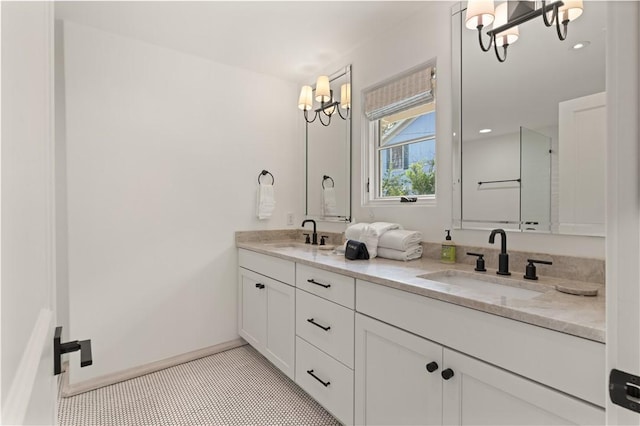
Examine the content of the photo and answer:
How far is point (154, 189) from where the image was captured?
8.01ft

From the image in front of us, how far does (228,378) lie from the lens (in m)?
2.27

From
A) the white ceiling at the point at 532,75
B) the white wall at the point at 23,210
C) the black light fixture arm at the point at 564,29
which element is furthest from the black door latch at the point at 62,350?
the black light fixture arm at the point at 564,29

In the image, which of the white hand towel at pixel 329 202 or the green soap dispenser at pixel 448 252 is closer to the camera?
the green soap dispenser at pixel 448 252

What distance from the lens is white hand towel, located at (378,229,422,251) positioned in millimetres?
1887

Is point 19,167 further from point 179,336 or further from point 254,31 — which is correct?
point 179,336

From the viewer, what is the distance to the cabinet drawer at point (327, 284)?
160cm

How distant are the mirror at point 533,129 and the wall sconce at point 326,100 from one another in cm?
95

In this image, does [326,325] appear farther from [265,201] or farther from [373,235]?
[265,201]

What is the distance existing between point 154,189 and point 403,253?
1855 millimetres

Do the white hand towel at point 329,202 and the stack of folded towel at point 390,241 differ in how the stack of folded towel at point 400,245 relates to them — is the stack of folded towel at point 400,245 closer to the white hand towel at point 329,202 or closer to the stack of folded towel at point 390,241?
the stack of folded towel at point 390,241

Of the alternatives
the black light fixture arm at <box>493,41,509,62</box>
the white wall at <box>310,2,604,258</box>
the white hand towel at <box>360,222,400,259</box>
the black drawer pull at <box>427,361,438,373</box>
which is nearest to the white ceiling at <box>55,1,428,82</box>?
the white wall at <box>310,2,604,258</box>

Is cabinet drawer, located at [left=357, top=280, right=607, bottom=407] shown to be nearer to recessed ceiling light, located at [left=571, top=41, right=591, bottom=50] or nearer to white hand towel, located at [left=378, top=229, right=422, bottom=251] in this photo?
white hand towel, located at [left=378, top=229, right=422, bottom=251]

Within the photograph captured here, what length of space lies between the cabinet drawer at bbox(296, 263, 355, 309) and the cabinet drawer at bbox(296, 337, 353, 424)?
0.32 meters

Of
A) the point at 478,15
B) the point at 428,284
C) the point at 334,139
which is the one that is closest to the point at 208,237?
the point at 334,139
